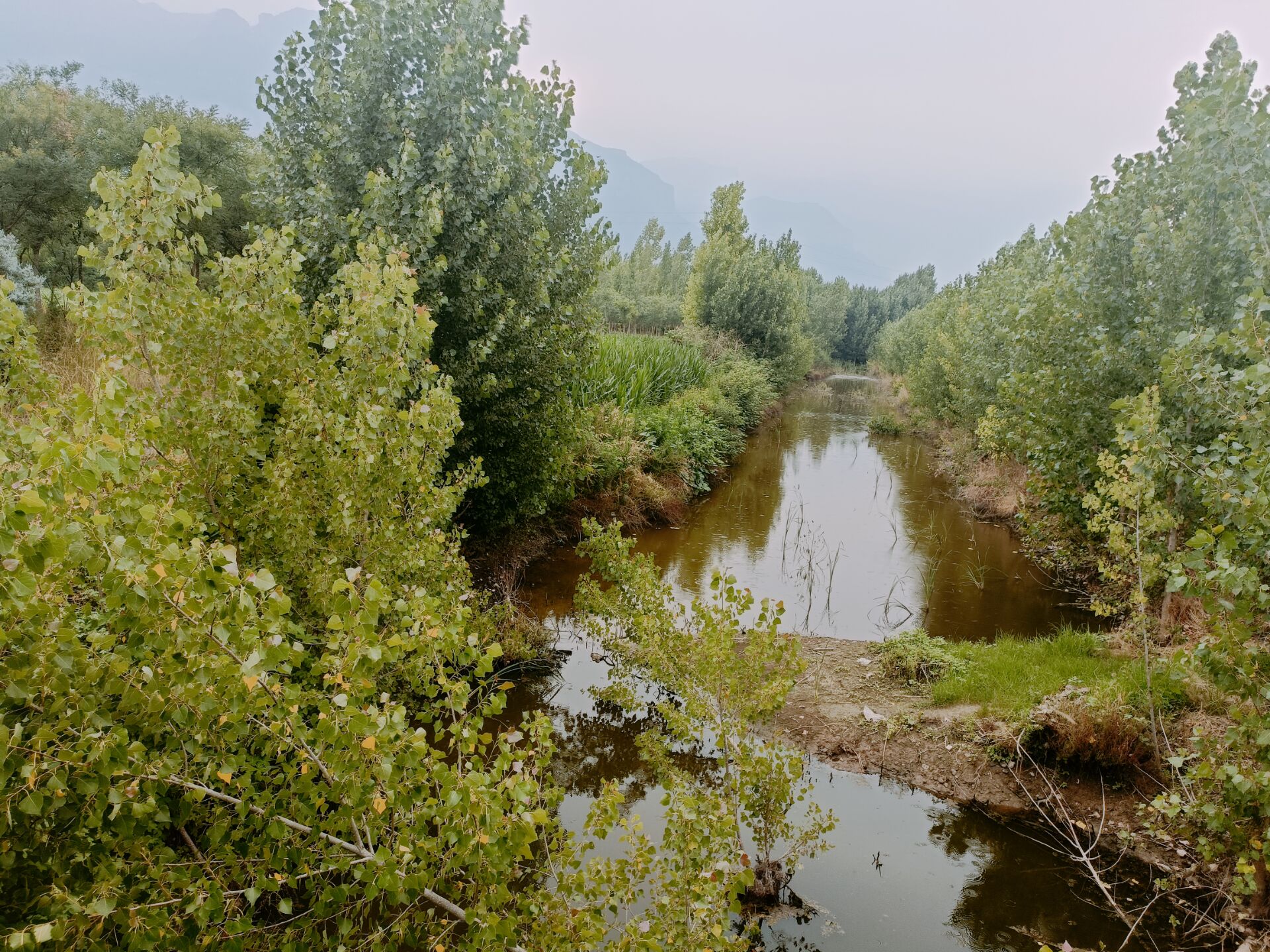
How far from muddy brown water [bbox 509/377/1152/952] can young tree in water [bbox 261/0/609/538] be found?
3.36m

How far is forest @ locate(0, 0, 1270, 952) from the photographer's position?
6.23 ft

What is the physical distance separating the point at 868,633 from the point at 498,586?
4.78 meters

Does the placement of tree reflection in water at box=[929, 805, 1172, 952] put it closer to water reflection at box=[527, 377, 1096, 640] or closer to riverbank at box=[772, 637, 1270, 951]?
riverbank at box=[772, 637, 1270, 951]

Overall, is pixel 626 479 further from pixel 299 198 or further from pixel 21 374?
pixel 21 374

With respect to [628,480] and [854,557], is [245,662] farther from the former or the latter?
[854,557]

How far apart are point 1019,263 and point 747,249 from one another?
15.3 metres

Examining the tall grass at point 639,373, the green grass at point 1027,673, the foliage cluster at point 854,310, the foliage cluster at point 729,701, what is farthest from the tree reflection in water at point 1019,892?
the foliage cluster at point 854,310

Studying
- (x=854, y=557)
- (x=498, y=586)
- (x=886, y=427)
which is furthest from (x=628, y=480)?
(x=886, y=427)

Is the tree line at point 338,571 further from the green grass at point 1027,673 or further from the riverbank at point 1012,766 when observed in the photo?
the green grass at point 1027,673

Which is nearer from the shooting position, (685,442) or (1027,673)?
(1027,673)

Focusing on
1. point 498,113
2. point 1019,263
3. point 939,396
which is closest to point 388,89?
point 498,113

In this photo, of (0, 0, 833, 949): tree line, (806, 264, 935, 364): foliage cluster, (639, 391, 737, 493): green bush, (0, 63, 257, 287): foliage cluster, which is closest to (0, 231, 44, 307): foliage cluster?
(0, 0, 833, 949): tree line

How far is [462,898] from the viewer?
99.3 inches

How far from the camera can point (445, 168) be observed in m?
6.33
